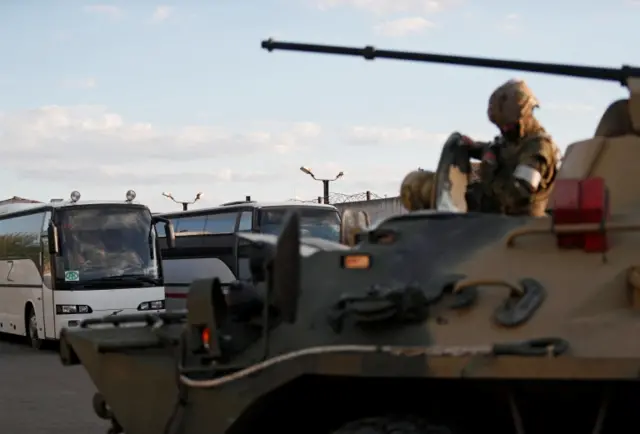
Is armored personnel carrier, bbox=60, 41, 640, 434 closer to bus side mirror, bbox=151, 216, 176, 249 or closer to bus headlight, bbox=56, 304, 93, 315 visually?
bus headlight, bbox=56, 304, 93, 315

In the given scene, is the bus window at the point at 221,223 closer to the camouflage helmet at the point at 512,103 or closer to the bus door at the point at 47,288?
the bus door at the point at 47,288

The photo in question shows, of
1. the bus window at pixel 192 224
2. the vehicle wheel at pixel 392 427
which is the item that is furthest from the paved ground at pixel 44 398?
the bus window at pixel 192 224

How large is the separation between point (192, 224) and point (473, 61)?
58.9 ft

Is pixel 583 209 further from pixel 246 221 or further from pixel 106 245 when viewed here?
pixel 246 221

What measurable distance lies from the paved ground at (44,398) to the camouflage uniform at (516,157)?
207 inches

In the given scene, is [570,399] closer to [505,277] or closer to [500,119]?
[505,277]

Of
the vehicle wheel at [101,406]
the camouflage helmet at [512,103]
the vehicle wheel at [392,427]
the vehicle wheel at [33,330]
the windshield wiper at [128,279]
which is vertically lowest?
the vehicle wheel at [33,330]

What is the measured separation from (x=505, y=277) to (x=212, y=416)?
135cm

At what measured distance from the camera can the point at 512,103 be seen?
5688 mm

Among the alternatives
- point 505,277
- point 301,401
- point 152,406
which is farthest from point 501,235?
point 152,406

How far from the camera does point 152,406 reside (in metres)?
5.15

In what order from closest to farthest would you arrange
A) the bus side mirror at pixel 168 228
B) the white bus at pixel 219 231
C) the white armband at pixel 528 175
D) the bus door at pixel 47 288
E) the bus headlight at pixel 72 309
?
the white armband at pixel 528 175 < the bus headlight at pixel 72 309 < the bus door at pixel 47 288 < the bus side mirror at pixel 168 228 < the white bus at pixel 219 231

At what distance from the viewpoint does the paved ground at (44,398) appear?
33.4ft

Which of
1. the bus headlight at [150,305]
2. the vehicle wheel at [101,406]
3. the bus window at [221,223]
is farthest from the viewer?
the bus window at [221,223]
